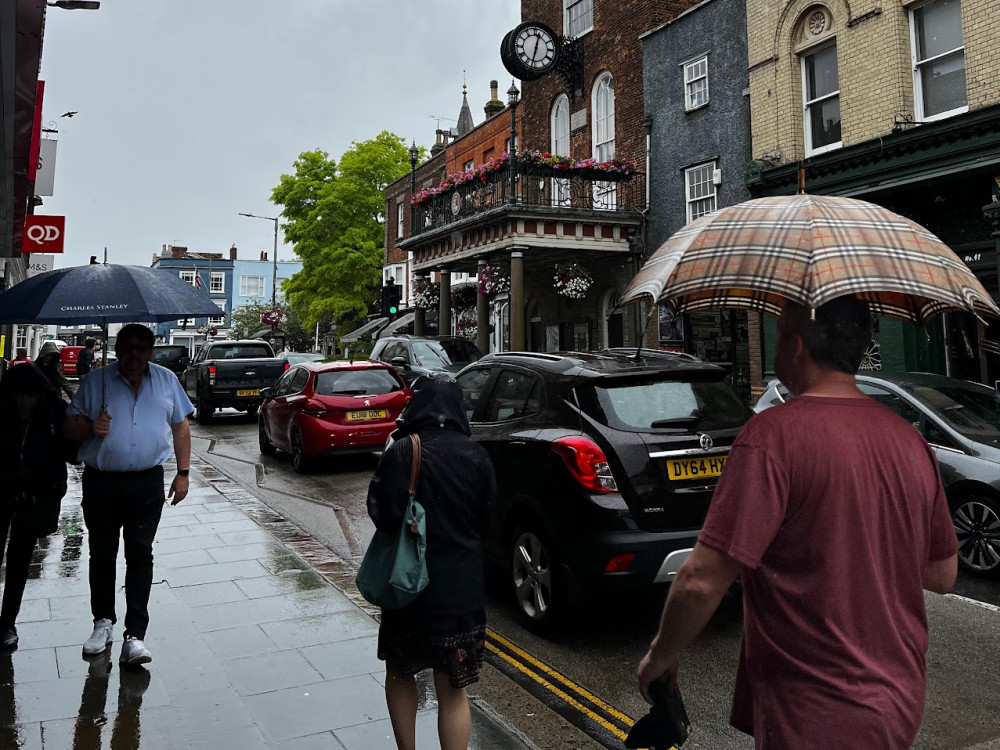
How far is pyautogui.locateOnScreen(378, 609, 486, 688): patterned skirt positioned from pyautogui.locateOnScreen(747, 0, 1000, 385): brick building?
1012 centimetres

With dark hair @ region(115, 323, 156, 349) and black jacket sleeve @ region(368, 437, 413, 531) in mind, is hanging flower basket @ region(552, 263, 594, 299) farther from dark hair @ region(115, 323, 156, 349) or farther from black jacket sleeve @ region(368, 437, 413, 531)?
black jacket sleeve @ region(368, 437, 413, 531)

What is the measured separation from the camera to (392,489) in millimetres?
3137

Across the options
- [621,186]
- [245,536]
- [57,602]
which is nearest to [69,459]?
[57,602]

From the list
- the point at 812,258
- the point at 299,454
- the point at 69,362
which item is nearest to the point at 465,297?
the point at 299,454

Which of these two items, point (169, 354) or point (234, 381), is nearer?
point (234, 381)

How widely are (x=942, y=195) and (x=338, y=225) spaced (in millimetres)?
33844

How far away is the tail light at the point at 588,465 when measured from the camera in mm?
4895

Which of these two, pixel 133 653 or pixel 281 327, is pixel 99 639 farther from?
pixel 281 327

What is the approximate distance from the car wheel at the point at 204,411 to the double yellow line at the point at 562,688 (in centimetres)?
1512

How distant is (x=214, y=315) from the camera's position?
519cm

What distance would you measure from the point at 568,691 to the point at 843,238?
3.07 m

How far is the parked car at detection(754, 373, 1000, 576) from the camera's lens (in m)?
6.46

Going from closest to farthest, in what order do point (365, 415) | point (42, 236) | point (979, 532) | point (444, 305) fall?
point (979, 532), point (365, 415), point (42, 236), point (444, 305)

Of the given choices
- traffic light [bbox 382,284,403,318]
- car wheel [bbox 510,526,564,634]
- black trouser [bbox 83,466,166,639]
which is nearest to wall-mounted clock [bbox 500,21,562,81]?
traffic light [bbox 382,284,403,318]
